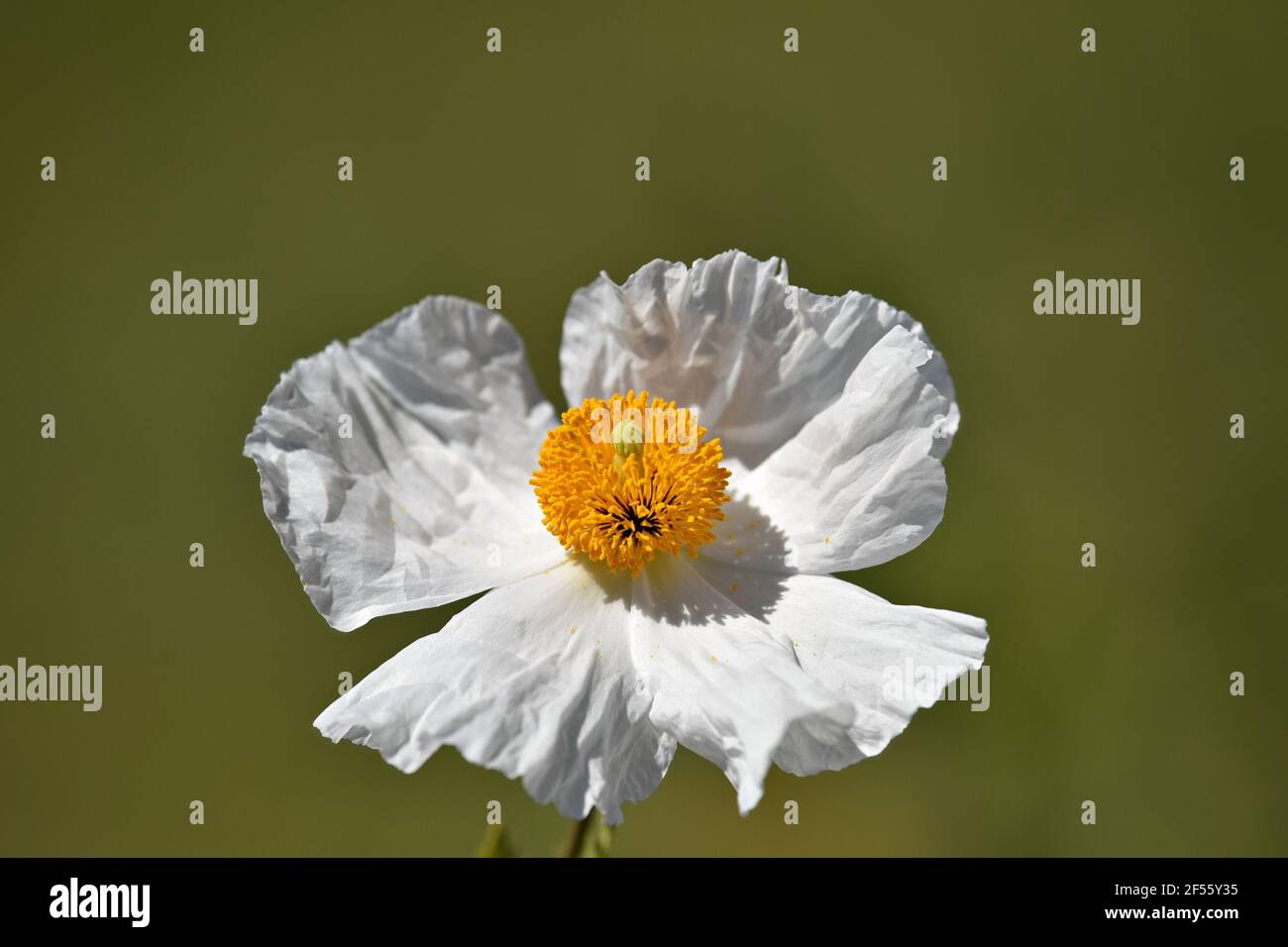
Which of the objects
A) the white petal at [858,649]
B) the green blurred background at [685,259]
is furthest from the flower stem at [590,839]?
the green blurred background at [685,259]

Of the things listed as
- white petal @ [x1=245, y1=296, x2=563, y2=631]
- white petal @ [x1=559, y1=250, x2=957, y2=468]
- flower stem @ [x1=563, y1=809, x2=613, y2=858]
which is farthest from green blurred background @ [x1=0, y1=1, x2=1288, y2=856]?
flower stem @ [x1=563, y1=809, x2=613, y2=858]

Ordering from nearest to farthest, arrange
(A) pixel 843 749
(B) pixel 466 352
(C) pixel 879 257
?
(A) pixel 843 749 → (B) pixel 466 352 → (C) pixel 879 257

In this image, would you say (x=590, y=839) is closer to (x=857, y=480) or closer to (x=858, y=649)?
(x=858, y=649)

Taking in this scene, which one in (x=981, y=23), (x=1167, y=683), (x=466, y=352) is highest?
(x=981, y=23)

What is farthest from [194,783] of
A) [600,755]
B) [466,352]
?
[600,755]

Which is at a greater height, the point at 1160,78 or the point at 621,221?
the point at 1160,78

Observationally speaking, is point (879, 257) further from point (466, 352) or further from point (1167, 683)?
point (466, 352)

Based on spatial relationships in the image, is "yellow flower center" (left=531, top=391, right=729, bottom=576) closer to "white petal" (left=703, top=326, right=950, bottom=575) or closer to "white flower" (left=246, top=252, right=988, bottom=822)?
"white flower" (left=246, top=252, right=988, bottom=822)

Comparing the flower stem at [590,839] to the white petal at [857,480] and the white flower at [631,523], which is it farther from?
the white petal at [857,480]
